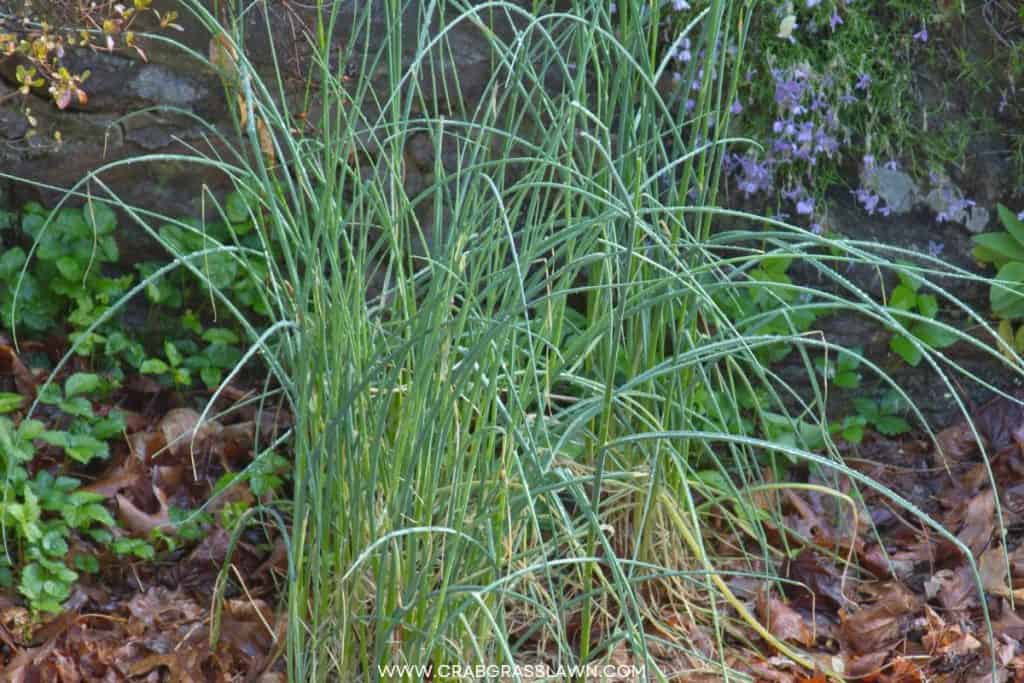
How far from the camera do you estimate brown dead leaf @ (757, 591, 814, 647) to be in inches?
79.8

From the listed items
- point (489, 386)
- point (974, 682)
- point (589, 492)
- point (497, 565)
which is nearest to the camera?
point (497, 565)

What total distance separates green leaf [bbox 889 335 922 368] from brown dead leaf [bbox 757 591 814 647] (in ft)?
2.76

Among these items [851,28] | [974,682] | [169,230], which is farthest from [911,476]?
[169,230]

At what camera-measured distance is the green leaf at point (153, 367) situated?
2.47 metres

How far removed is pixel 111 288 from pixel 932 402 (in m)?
1.93

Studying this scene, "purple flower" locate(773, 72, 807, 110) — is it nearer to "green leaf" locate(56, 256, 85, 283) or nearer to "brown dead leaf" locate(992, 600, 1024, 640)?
"brown dead leaf" locate(992, 600, 1024, 640)

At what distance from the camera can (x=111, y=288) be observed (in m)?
2.56

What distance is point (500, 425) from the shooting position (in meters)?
1.79

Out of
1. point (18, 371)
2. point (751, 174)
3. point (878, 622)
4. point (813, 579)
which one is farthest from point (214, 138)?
point (878, 622)

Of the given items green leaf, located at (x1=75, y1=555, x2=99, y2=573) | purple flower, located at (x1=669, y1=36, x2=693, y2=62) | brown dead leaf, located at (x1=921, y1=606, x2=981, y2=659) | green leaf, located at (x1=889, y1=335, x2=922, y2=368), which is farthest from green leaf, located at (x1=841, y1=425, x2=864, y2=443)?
green leaf, located at (x1=75, y1=555, x2=99, y2=573)

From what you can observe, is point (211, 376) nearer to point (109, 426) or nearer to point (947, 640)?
point (109, 426)

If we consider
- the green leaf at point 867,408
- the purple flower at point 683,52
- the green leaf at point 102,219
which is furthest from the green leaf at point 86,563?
the green leaf at point 867,408

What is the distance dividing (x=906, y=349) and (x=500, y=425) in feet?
4.34

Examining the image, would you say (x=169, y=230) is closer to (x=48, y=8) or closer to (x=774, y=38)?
(x=48, y=8)
